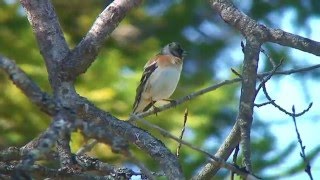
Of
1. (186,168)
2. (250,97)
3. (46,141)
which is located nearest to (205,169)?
(250,97)

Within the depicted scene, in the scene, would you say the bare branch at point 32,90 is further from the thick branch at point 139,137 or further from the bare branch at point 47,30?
the bare branch at point 47,30

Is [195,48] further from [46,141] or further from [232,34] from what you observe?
[46,141]

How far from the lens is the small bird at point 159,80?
24.6ft

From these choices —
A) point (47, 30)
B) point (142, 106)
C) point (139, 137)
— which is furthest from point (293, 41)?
point (142, 106)

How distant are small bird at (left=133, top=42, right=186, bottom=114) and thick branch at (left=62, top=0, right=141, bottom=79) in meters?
3.31

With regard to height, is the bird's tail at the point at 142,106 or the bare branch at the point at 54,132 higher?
the bird's tail at the point at 142,106

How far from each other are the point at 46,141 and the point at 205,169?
134 cm

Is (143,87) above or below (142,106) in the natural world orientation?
above

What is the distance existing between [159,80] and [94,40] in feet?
11.7

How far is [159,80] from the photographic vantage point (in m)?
7.53

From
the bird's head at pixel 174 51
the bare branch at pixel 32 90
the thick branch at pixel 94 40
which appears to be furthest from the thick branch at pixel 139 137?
the bird's head at pixel 174 51

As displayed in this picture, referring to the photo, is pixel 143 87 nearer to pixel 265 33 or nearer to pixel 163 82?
pixel 163 82

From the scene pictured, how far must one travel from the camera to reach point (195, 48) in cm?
1580

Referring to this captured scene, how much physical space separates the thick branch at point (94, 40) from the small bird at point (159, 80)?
130 inches
